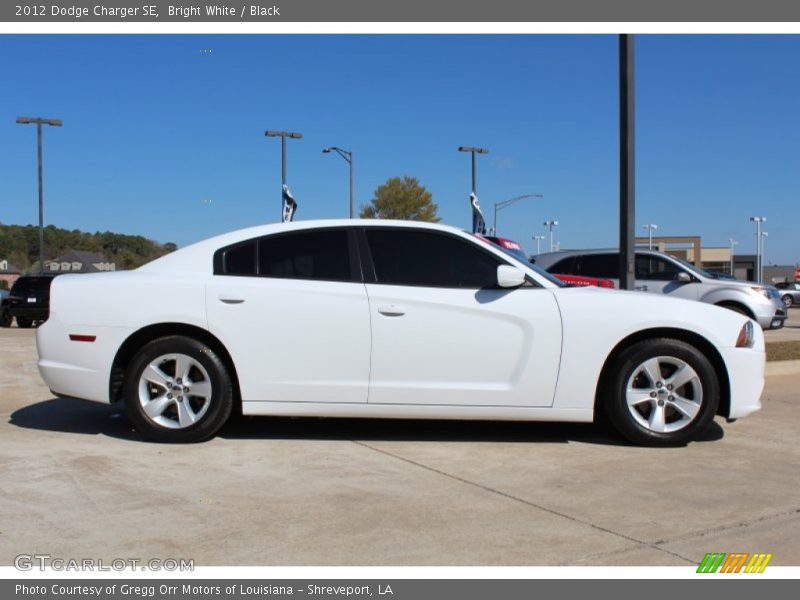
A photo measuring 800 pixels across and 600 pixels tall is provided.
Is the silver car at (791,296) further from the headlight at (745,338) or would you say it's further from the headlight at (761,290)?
the headlight at (745,338)

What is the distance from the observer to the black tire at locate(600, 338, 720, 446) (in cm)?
532

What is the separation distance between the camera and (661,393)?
211 inches

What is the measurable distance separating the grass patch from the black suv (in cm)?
1704

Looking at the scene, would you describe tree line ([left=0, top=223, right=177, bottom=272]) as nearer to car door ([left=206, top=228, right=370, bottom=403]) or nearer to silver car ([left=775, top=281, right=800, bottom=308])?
silver car ([left=775, top=281, right=800, bottom=308])

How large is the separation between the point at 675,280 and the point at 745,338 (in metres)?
8.97

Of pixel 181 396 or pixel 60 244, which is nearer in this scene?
pixel 181 396

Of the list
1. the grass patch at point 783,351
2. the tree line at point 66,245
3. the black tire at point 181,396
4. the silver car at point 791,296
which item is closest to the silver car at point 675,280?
the grass patch at point 783,351

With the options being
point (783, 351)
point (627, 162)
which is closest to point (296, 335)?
point (627, 162)

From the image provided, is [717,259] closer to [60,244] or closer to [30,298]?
[60,244]

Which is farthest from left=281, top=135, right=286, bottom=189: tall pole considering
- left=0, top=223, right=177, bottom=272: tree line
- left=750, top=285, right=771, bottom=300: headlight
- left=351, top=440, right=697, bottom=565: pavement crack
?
left=0, top=223, right=177, bottom=272: tree line

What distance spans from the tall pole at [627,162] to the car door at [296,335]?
183 inches

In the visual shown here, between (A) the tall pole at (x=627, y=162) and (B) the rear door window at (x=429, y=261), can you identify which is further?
(A) the tall pole at (x=627, y=162)

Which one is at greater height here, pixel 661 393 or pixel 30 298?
pixel 30 298

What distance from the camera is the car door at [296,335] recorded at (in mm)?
5340
